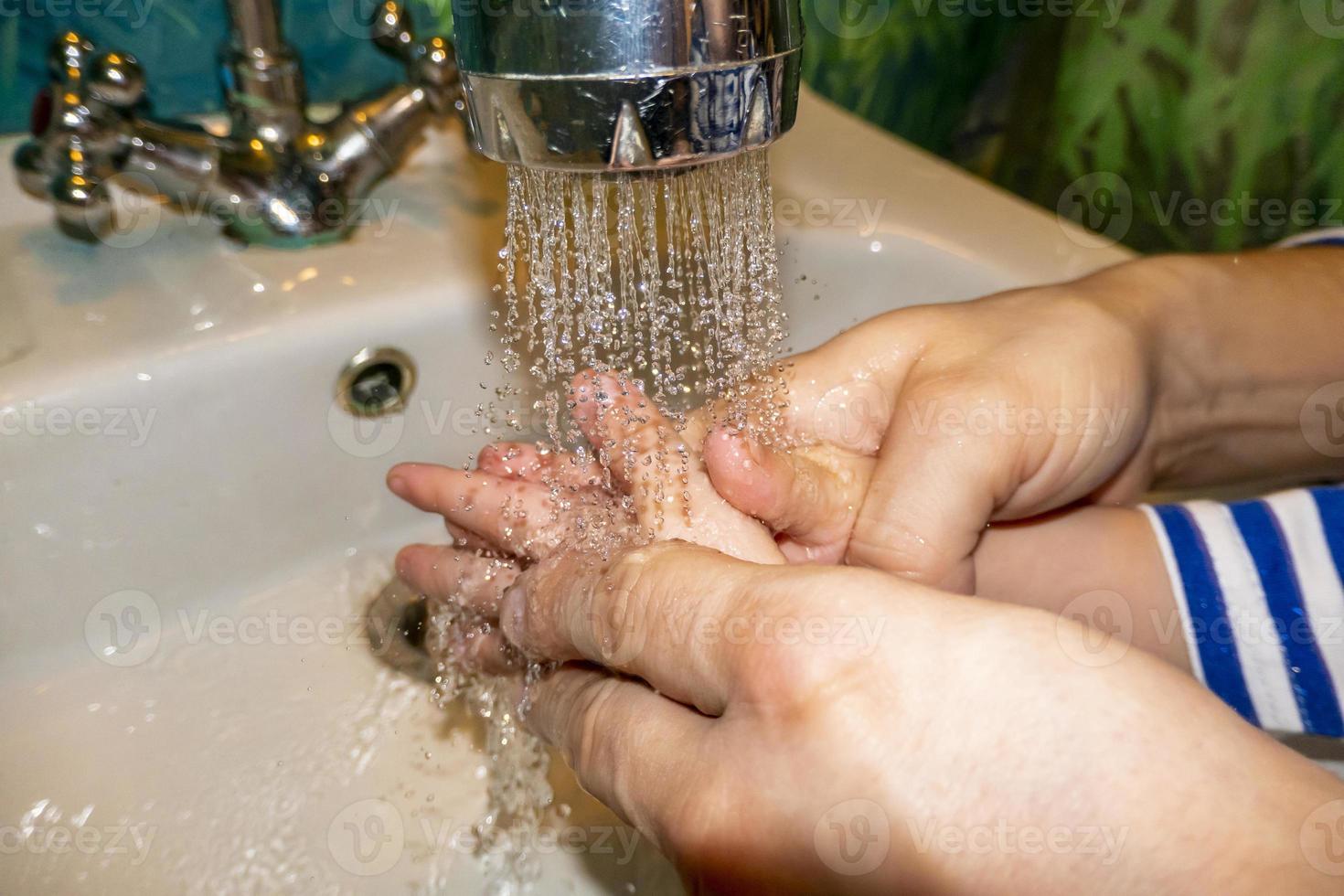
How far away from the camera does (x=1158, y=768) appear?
9.2 inches

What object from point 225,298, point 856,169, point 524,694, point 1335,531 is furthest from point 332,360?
point 1335,531

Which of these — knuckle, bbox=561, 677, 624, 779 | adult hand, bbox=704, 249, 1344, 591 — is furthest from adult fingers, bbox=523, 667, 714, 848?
adult hand, bbox=704, 249, 1344, 591

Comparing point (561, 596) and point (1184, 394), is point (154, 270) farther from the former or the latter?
point (1184, 394)

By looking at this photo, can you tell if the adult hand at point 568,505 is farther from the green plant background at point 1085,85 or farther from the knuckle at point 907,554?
the green plant background at point 1085,85

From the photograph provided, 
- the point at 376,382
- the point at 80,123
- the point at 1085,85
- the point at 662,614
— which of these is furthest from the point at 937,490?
the point at 1085,85

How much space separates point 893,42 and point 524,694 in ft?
1.80

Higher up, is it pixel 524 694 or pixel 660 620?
pixel 660 620

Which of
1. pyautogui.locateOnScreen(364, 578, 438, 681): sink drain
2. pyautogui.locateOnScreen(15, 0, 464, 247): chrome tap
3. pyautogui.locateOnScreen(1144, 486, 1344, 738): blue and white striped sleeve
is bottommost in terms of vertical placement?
pyautogui.locateOnScreen(364, 578, 438, 681): sink drain

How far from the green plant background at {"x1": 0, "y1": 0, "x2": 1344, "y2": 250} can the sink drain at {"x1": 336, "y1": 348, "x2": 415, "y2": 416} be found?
→ 0.17m

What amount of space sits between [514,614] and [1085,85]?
1.99ft

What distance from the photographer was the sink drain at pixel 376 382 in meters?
0.49

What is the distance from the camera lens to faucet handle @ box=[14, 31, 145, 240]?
45cm

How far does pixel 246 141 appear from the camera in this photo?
1.57 feet

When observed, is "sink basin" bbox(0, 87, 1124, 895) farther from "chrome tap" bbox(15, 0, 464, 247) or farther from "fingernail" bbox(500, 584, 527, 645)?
"fingernail" bbox(500, 584, 527, 645)
